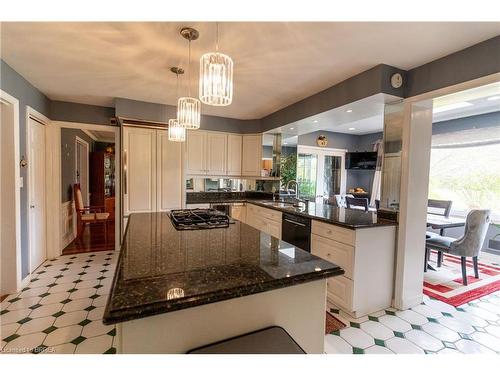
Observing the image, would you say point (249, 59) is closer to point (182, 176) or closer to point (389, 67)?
point (389, 67)

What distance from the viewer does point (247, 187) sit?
5.11 meters

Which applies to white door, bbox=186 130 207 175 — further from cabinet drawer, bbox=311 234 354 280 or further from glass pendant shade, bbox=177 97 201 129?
cabinet drawer, bbox=311 234 354 280

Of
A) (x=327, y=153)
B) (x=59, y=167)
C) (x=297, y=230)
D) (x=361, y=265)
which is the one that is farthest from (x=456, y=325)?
(x=59, y=167)

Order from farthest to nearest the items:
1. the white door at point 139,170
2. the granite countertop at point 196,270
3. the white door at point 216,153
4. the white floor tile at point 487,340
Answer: the white door at point 216,153 < the white door at point 139,170 < the white floor tile at point 487,340 < the granite countertop at point 196,270

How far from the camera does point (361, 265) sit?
95.7 inches

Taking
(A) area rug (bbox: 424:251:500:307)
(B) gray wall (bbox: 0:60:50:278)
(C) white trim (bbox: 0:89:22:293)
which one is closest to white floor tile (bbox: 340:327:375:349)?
(A) area rug (bbox: 424:251:500:307)

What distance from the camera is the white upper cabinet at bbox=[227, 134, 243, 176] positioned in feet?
15.8

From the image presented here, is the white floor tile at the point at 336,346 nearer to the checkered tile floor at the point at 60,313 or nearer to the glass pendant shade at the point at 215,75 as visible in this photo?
the checkered tile floor at the point at 60,313

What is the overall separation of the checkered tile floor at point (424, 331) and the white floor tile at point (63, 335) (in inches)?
82.2

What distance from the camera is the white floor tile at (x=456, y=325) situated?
2.29 metres

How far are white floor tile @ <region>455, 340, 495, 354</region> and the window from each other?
328 cm

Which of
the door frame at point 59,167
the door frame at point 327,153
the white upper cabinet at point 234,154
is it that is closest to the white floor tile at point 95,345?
the door frame at point 59,167

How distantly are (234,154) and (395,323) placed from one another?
358 centimetres
